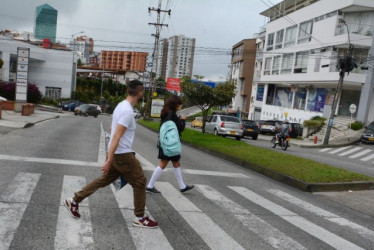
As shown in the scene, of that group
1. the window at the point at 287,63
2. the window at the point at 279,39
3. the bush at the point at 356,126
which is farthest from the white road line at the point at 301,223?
the window at the point at 279,39

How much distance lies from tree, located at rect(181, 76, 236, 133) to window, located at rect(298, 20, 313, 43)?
732 inches

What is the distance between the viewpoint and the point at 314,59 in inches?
1394

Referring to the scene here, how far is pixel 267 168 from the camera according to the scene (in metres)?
10.1

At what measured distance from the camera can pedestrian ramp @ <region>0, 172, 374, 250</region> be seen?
4160 mm

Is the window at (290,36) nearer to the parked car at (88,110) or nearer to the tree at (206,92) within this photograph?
the tree at (206,92)

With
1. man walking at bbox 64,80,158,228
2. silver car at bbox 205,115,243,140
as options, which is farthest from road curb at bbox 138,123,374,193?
silver car at bbox 205,115,243,140

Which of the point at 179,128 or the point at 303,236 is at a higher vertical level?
the point at 179,128

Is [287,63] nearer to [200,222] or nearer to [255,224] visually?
[255,224]

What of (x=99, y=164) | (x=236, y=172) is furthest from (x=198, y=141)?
(x=99, y=164)

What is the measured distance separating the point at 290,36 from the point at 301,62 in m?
4.83

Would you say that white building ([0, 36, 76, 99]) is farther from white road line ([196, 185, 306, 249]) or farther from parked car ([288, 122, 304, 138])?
white road line ([196, 185, 306, 249])

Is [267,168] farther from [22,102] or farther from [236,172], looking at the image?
[22,102]

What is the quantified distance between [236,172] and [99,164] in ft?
12.5

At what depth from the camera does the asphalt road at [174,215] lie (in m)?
4.12
